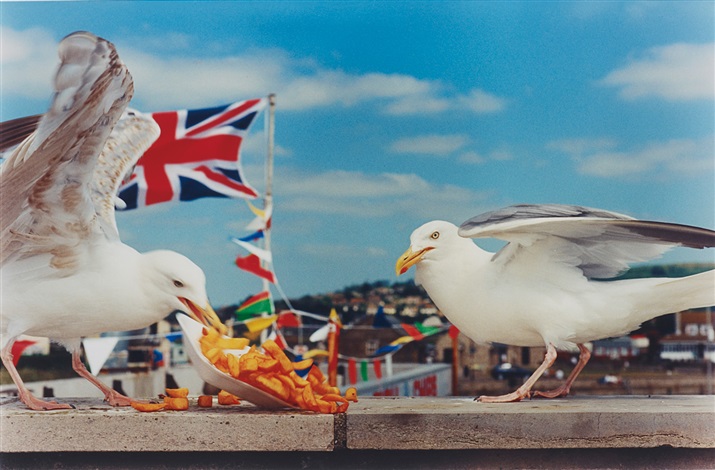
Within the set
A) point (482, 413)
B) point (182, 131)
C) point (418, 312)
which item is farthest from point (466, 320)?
point (418, 312)

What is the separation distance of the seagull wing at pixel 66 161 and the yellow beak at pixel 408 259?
1.56 meters

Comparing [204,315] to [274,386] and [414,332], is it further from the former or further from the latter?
[414,332]

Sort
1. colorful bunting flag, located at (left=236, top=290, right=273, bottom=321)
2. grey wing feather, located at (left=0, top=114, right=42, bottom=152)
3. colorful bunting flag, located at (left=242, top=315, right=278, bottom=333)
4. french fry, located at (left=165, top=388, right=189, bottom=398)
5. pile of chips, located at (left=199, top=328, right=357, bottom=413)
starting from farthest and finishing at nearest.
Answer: colorful bunting flag, located at (left=236, top=290, right=273, bottom=321) < colorful bunting flag, located at (left=242, top=315, right=278, bottom=333) < grey wing feather, located at (left=0, top=114, right=42, bottom=152) < french fry, located at (left=165, top=388, right=189, bottom=398) < pile of chips, located at (left=199, top=328, right=357, bottom=413)

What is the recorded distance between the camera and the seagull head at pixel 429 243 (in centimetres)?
465

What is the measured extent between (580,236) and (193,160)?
21.8 feet

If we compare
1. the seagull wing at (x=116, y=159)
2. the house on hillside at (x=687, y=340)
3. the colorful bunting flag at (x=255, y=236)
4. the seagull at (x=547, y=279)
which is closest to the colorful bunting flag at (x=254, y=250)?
the colorful bunting flag at (x=255, y=236)

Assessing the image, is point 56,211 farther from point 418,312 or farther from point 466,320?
point 418,312

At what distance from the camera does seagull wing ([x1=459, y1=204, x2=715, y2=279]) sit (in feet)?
13.8

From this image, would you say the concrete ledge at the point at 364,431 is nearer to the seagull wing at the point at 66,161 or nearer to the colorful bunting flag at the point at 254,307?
the seagull wing at the point at 66,161

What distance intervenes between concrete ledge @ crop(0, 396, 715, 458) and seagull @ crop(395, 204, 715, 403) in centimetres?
53

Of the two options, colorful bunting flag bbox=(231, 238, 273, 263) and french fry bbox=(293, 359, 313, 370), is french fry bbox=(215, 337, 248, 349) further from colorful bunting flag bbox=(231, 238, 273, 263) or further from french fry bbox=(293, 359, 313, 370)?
colorful bunting flag bbox=(231, 238, 273, 263)

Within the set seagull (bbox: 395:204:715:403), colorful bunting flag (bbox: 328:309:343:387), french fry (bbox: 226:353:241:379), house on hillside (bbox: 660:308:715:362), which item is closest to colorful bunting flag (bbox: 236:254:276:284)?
colorful bunting flag (bbox: 328:309:343:387)

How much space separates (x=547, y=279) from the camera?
4566 mm

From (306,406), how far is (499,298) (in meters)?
1.19
